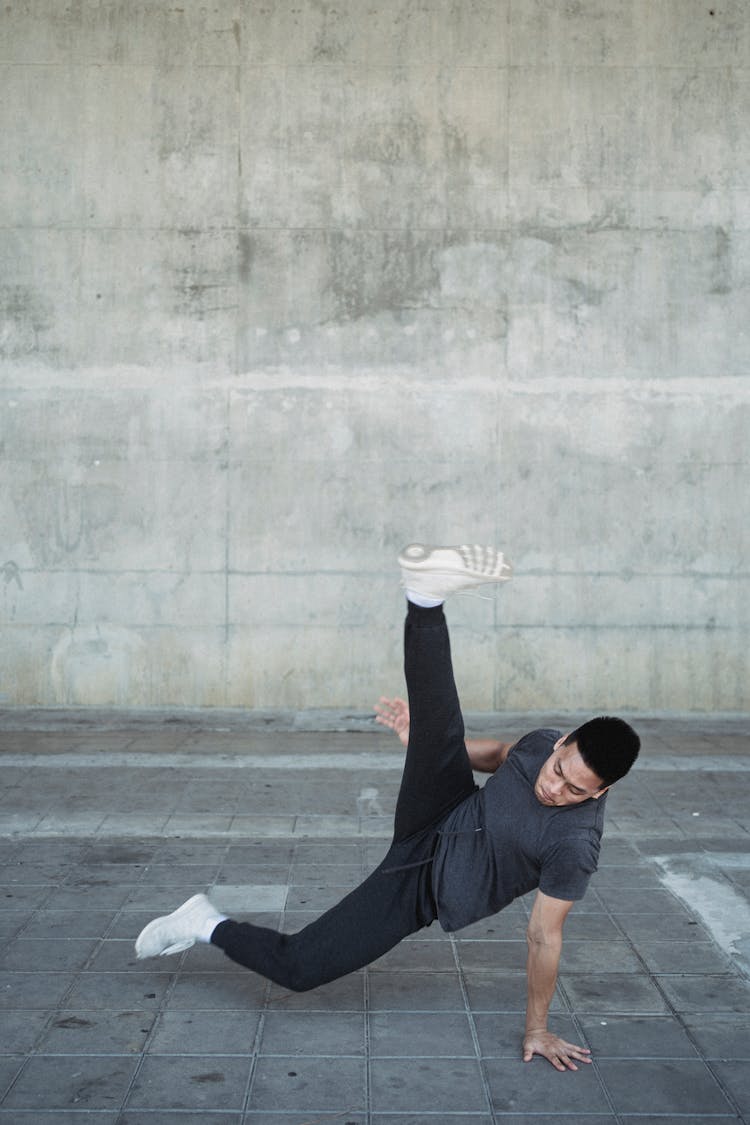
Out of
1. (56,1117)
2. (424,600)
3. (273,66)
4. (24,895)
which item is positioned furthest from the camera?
(273,66)

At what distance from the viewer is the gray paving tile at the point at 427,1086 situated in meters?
3.38

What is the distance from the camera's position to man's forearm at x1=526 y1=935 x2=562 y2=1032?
3.62m

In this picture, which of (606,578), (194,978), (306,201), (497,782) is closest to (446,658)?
(497,782)

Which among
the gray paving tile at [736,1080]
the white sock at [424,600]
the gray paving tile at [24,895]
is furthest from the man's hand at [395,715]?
the gray paving tile at [24,895]

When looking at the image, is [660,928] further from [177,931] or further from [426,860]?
[177,931]

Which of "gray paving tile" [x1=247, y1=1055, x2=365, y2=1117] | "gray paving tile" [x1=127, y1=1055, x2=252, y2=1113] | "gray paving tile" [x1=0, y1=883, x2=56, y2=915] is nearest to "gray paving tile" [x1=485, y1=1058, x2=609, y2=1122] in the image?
"gray paving tile" [x1=247, y1=1055, x2=365, y2=1117]

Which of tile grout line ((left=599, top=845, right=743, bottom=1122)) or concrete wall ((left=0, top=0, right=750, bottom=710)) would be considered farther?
concrete wall ((left=0, top=0, right=750, bottom=710))

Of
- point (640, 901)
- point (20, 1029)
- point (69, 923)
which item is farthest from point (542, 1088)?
point (69, 923)

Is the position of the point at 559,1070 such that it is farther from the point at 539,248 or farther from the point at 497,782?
the point at 539,248

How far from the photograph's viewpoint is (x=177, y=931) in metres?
4.10

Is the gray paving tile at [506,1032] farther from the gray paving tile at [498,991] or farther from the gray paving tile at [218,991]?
the gray paving tile at [218,991]

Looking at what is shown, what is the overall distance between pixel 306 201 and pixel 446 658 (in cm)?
683

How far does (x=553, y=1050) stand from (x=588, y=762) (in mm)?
903

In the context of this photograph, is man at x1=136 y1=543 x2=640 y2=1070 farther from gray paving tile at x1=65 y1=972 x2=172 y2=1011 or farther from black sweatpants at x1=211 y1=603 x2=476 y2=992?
gray paving tile at x1=65 y1=972 x2=172 y2=1011
